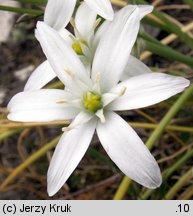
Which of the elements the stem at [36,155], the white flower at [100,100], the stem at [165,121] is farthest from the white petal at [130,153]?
the stem at [36,155]

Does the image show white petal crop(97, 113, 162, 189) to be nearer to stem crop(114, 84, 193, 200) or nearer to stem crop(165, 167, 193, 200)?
stem crop(114, 84, 193, 200)

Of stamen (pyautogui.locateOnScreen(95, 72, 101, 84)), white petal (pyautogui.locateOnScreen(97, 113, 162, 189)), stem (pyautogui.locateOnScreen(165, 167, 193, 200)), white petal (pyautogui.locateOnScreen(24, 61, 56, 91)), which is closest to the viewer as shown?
white petal (pyautogui.locateOnScreen(97, 113, 162, 189))

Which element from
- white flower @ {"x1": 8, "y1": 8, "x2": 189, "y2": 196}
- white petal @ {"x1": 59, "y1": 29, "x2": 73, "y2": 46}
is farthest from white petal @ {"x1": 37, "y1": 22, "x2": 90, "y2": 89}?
white petal @ {"x1": 59, "y1": 29, "x2": 73, "y2": 46}

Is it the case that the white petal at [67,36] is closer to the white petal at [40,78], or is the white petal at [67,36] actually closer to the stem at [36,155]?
the white petal at [40,78]

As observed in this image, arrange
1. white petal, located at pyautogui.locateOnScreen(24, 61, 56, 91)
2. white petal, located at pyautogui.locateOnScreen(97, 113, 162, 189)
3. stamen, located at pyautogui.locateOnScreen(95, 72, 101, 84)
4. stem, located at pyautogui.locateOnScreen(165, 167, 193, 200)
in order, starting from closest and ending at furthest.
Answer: white petal, located at pyautogui.locateOnScreen(97, 113, 162, 189), stamen, located at pyautogui.locateOnScreen(95, 72, 101, 84), white petal, located at pyautogui.locateOnScreen(24, 61, 56, 91), stem, located at pyautogui.locateOnScreen(165, 167, 193, 200)

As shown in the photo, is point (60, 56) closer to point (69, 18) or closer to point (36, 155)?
point (69, 18)

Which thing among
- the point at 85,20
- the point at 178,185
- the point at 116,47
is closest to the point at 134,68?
the point at 116,47
